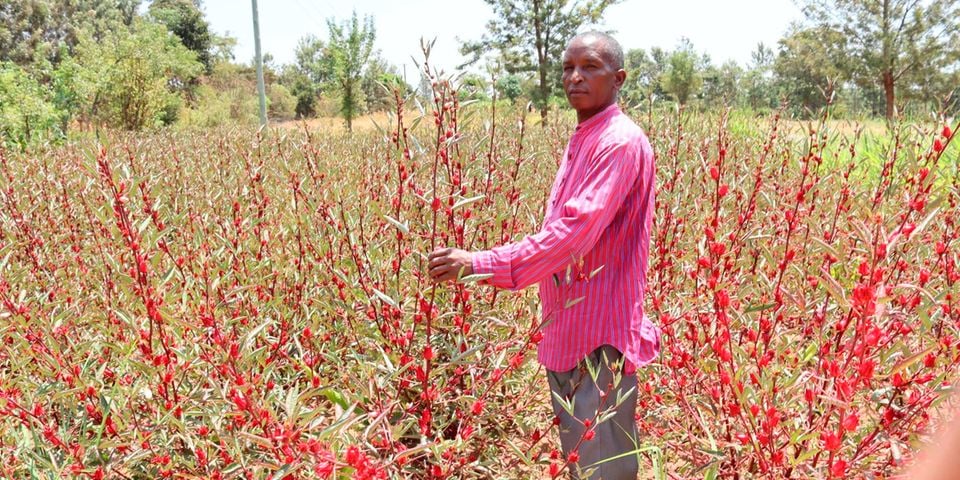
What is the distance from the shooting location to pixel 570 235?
59.4 inches

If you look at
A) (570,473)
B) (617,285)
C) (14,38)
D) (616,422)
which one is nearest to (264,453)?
(570,473)

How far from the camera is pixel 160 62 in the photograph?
17.6 meters

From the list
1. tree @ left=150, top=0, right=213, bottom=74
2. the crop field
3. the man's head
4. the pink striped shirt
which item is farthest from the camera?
tree @ left=150, top=0, right=213, bottom=74

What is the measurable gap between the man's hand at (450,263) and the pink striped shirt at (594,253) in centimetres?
2

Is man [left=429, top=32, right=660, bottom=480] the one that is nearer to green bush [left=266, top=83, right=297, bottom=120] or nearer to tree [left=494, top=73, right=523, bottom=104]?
tree [left=494, top=73, right=523, bottom=104]

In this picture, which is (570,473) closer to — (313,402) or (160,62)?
(313,402)

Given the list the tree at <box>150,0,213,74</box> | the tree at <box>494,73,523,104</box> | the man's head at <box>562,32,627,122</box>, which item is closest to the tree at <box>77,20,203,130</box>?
the tree at <box>494,73,523,104</box>

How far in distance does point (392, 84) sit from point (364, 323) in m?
0.99

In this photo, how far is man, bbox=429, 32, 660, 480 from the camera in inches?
61.3

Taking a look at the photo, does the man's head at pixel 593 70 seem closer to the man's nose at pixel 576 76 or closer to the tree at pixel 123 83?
the man's nose at pixel 576 76

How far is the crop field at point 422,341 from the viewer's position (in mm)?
1420

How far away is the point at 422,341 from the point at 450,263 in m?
0.79

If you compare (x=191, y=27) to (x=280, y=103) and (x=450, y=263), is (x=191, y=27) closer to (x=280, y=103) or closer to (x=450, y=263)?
(x=280, y=103)

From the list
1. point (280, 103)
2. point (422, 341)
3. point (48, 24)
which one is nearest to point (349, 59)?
point (422, 341)
